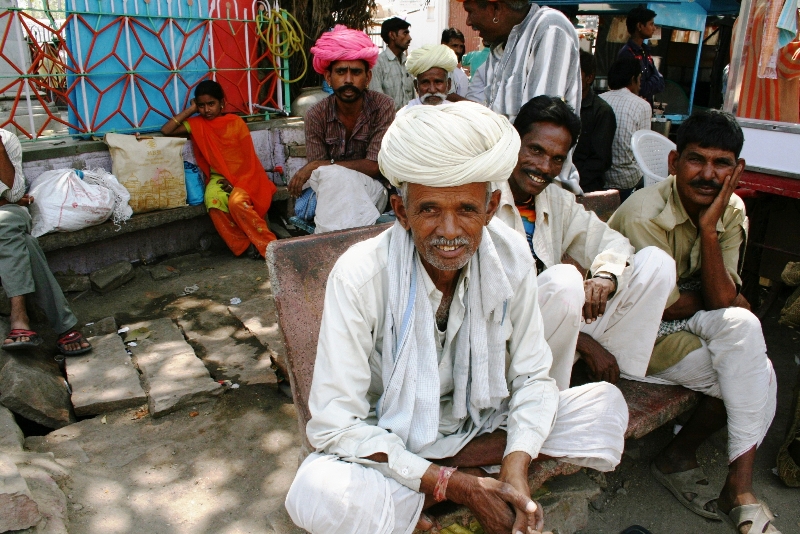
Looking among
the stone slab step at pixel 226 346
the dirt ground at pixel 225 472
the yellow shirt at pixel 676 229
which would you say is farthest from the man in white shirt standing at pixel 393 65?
the yellow shirt at pixel 676 229

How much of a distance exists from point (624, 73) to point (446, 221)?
3.98m

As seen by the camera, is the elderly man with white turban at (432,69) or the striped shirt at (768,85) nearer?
the striped shirt at (768,85)

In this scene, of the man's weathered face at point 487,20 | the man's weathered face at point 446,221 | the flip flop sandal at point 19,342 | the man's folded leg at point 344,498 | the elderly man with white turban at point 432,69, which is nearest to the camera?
the man's folded leg at point 344,498

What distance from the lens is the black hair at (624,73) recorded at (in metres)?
5.18

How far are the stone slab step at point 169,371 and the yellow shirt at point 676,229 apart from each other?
7.94 feet

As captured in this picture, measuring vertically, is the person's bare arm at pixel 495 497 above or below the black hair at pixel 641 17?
below

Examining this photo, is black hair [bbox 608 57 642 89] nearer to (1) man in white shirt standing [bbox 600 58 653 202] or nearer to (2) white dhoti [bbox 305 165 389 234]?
(1) man in white shirt standing [bbox 600 58 653 202]

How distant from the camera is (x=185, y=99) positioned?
5938 mm

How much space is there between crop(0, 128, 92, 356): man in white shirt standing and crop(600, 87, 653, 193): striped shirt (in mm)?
3995

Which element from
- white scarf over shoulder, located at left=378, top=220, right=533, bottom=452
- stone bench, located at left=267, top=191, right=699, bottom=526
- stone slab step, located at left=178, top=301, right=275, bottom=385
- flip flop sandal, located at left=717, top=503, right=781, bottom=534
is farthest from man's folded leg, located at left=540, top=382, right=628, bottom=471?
stone slab step, located at left=178, top=301, right=275, bottom=385

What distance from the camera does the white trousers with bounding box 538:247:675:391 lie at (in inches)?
96.7

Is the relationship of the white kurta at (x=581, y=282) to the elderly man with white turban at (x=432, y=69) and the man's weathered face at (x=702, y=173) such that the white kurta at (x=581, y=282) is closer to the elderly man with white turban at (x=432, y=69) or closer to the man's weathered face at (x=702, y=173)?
the man's weathered face at (x=702, y=173)

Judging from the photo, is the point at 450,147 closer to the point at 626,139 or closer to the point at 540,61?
the point at 540,61

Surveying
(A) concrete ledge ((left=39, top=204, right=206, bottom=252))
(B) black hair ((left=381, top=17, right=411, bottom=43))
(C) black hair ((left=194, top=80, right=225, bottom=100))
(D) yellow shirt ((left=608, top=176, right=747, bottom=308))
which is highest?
(B) black hair ((left=381, top=17, right=411, bottom=43))
